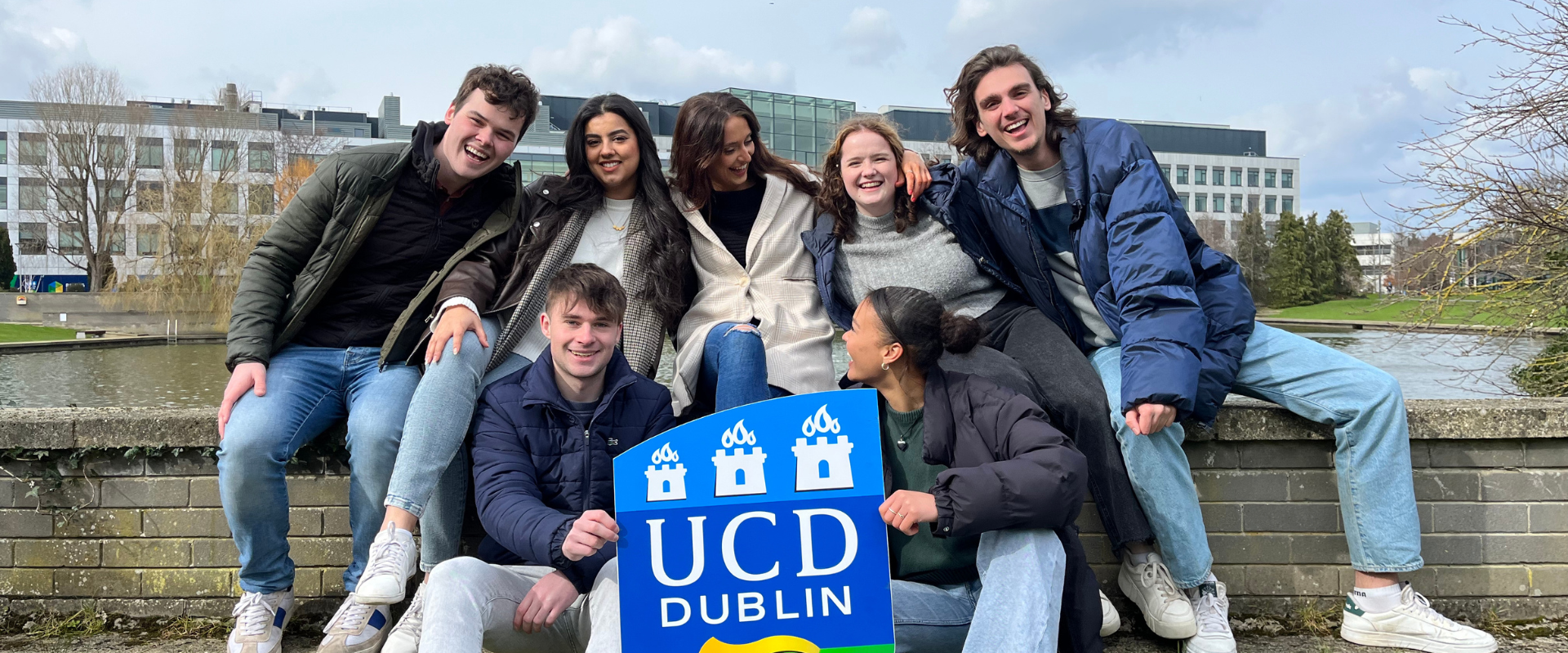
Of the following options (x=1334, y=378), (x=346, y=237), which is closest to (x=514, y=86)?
(x=346, y=237)

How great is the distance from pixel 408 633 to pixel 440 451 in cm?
55

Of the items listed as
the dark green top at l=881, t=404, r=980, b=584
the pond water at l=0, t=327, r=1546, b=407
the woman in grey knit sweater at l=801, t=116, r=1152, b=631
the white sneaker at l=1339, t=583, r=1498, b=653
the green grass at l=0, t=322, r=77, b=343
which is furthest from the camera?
the green grass at l=0, t=322, r=77, b=343

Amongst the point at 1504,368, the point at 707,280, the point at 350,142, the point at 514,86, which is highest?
the point at 350,142

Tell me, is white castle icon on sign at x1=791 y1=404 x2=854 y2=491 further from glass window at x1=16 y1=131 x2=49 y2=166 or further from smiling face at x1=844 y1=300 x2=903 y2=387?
glass window at x1=16 y1=131 x2=49 y2=166

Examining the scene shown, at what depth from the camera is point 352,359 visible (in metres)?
3.42

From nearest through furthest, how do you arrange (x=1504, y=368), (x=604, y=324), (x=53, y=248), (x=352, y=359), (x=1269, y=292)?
1. (x=604, y=324)
2. (x=352, y=359)
3. (x=1504, y=368)
4. (x=53, y=248)
5. (x=1269, y=292)

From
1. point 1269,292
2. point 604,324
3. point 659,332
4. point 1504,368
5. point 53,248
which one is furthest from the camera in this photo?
point 1269,292

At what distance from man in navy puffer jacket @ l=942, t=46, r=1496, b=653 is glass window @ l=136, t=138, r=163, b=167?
51.7 meters

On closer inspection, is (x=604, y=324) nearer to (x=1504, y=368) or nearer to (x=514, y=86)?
(x=514, y=86)

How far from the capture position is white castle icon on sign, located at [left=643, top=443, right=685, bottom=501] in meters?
2.55

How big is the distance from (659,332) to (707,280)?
30 cm

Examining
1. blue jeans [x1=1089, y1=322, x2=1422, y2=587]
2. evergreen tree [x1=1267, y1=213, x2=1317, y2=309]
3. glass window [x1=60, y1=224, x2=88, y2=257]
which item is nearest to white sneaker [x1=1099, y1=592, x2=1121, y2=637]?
blue jeans [x1=1089, y1=322, x2=1422, y2=587]

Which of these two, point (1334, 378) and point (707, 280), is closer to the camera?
point (1334, 378)

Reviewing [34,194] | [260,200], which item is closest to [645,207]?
[260,200]
